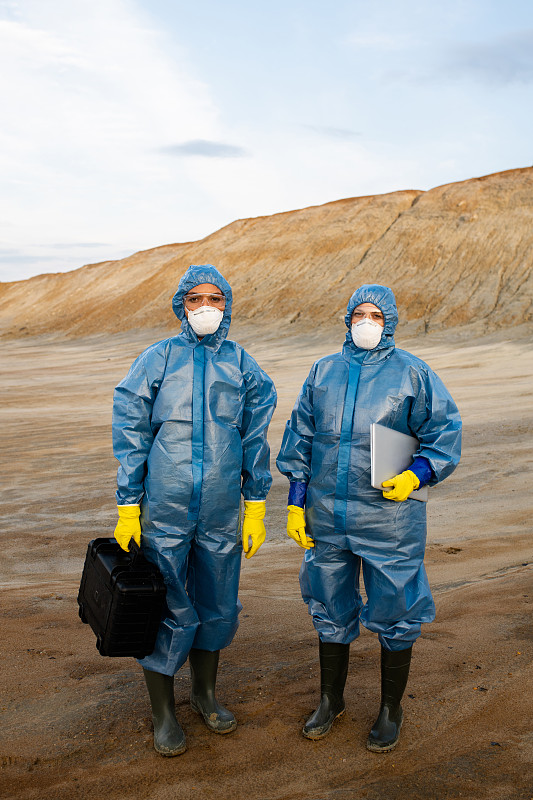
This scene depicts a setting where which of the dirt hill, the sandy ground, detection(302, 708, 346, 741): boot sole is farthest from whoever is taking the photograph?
the dirt hill

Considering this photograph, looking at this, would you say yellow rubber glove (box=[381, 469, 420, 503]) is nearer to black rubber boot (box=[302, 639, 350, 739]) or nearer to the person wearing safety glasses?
the person wearing safety glasses

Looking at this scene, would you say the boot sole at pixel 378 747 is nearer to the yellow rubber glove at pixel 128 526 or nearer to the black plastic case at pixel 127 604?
the black plastic case at pixel 127 604

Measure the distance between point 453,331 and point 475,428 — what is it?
20416mm

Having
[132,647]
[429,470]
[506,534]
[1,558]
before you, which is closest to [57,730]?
[132,647]

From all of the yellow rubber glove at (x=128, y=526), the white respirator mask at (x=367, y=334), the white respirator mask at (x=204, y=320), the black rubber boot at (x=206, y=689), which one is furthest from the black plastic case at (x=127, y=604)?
the white respirator mask at (x=367, y=334)

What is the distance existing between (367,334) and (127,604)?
1.48 meters

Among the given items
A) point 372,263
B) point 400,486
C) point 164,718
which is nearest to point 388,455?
point 400,486

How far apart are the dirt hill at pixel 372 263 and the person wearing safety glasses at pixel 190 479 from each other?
29807 millimetres

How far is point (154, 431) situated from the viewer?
313 centimetres

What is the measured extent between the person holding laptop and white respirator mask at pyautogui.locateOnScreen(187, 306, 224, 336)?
488 mm

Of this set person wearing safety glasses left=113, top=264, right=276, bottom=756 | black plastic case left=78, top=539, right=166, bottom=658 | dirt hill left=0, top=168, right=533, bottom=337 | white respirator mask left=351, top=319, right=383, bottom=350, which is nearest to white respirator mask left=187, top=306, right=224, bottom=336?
person wearing safety glasses left=113, top=264, right=276, bottom=756

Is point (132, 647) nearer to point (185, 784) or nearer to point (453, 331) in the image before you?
point (185, 784)

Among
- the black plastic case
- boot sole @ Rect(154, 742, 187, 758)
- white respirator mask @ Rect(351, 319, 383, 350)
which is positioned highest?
white respirator mask @ Rect(351, 319, 383, 350)

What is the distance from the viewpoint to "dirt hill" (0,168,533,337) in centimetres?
3500
